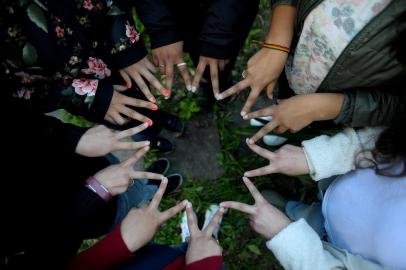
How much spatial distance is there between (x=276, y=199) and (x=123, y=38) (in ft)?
4.55

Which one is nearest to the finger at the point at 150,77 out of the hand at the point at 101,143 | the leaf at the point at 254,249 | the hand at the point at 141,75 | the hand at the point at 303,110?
the hand at the point at 141,75

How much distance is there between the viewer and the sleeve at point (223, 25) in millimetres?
1638

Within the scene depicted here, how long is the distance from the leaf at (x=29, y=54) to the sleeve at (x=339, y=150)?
1166mm

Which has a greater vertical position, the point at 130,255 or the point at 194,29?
the point at 194,29

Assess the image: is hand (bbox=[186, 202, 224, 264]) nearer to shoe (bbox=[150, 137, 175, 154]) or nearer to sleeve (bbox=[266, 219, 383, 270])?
sleeve (bbox=[266, 219, 383, 270])

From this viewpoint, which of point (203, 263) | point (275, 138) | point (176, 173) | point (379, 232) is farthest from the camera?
point (176, 173)

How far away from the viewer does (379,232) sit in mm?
1216

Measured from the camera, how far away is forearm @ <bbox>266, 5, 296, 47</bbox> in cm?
153

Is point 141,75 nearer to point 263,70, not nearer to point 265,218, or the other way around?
point 263,70

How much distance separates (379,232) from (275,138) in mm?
1163

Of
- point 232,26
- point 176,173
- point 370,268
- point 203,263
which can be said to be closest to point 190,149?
point 176,173

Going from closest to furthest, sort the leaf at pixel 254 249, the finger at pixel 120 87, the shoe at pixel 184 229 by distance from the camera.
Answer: the finger at pixel 120 87 < the shoe at pixel 184 229 < the leaf at pixel 254 249

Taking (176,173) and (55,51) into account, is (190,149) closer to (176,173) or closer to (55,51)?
(176,173)

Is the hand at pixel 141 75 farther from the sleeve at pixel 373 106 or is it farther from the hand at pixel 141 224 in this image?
the sleeve at pixel 373 106
